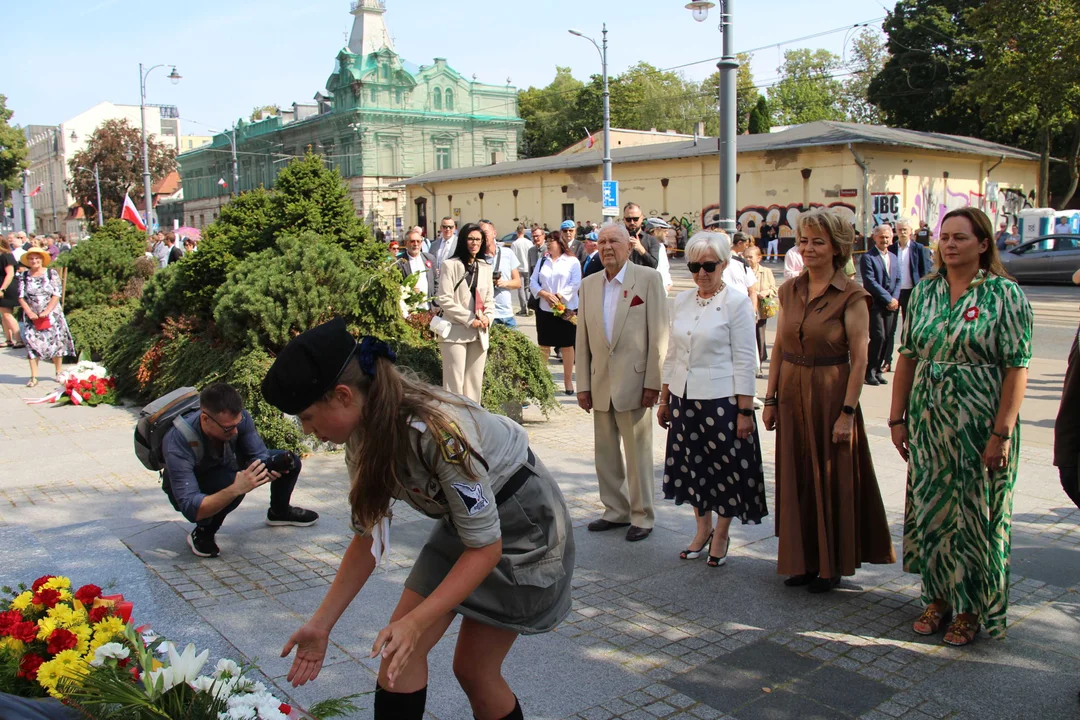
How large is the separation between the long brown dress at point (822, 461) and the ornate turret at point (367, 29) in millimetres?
72429

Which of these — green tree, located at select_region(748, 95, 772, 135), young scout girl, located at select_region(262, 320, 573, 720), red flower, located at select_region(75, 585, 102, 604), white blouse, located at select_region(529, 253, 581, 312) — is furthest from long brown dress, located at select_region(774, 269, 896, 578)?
green tree, located at select_region(748, 95, 772, 135)

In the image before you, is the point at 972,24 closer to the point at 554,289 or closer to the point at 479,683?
the point at 554,289

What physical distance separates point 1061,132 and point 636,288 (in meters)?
44.1

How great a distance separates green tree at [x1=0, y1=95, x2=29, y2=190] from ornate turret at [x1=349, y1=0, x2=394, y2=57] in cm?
2667

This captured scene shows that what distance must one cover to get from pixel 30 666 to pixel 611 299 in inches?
153

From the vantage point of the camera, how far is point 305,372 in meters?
2.33

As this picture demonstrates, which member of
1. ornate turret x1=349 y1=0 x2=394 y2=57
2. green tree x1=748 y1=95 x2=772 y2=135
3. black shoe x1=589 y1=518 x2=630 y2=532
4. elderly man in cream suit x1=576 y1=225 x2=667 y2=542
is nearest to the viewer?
elderly man in cream suit x1=576 y1=225 x2=667 y2=542

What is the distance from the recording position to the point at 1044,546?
5.47 meters

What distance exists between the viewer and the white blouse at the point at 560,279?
1084 centimetres

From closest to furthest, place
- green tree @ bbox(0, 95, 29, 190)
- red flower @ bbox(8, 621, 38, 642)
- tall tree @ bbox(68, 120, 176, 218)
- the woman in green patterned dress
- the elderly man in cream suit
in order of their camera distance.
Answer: red flower @ bbox(8, 621, 38, 642) → the woman in green patterned dress → the elderly man in cream suit → green tree @ bbox(0, 95, 29, 190) → tall tree @ bbox(68, 120, 176, 218)

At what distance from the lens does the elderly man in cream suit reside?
582cm

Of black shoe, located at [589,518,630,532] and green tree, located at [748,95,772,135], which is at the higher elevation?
green tree, located at [748,95,772,135]

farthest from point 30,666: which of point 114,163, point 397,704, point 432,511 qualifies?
point 114,163

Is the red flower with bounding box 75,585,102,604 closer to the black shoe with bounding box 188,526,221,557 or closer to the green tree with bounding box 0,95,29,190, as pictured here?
the black shoe with bounding box 188,526,221,557
